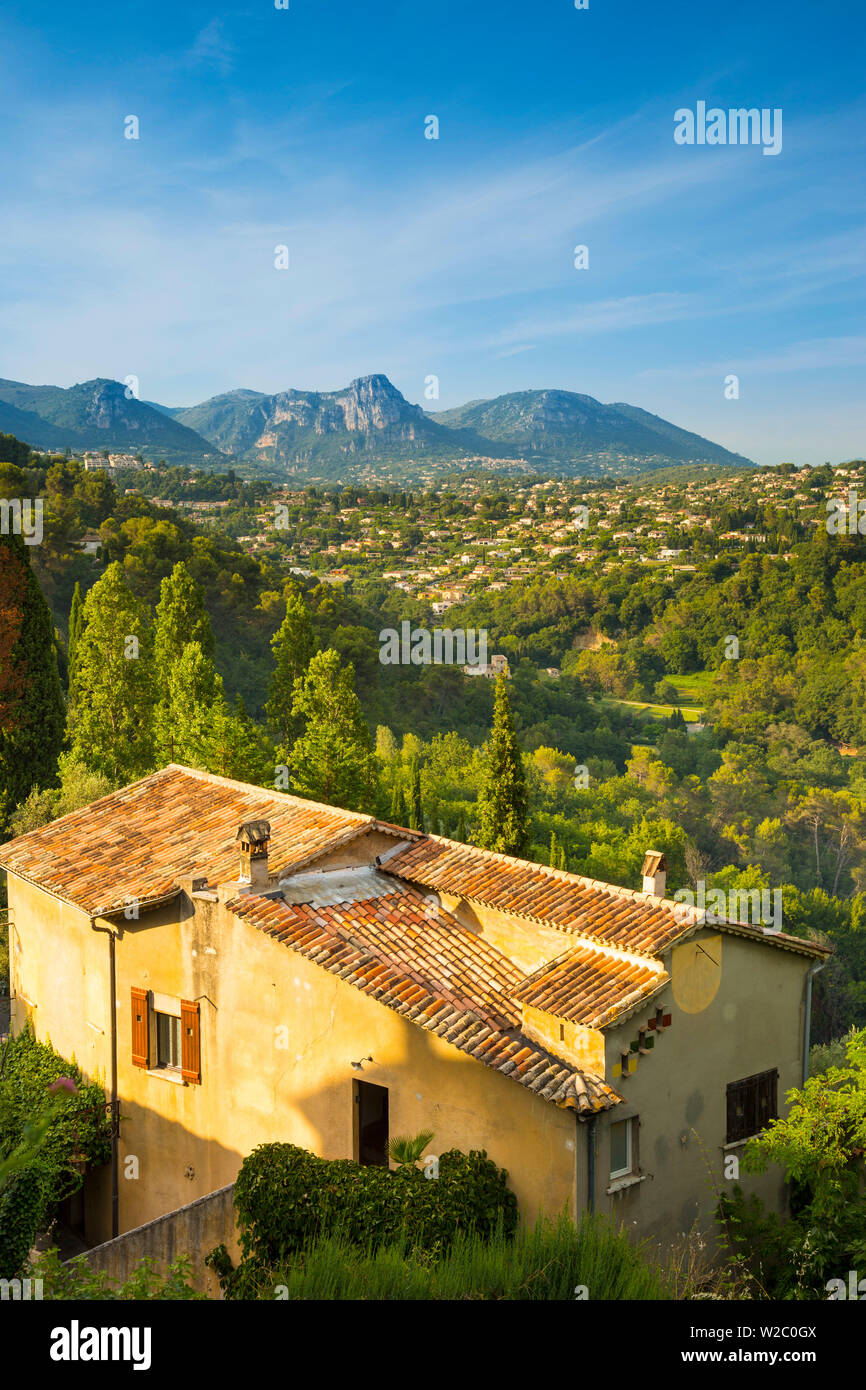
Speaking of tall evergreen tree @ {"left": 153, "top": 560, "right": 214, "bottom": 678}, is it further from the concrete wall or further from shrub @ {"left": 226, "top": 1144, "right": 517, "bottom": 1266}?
shrub @ {"left": 226, "top": 1144, "right": 517, "bottom": 1266}

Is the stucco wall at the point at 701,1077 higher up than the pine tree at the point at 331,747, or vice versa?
the pine tree at the point at 331,747

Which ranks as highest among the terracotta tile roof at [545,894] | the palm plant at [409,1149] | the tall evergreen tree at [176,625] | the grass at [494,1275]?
the tall evergreen tree at [176,625]

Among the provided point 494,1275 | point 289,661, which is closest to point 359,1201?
point 494,1275

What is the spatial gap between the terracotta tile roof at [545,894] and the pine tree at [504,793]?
398 inches

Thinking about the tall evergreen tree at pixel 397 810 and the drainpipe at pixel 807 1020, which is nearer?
the drainpipe at pixel 807 1020

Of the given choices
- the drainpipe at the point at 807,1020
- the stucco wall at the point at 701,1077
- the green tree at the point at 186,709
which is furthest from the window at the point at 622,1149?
the green tree at the point at 186,709

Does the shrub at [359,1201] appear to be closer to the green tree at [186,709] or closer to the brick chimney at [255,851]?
the brick chimney at [255,851]

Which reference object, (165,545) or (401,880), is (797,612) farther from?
(401,880)

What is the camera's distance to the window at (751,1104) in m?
12.9

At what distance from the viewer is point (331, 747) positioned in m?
26.1

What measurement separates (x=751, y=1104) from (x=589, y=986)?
298 centimetres

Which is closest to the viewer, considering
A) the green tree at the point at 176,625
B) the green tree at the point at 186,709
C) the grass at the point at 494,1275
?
the grass at the point at 494,1275

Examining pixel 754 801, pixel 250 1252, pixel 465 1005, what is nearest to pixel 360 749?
pixel 465 1005

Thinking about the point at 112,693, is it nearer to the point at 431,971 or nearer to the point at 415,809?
the point at 415,809
